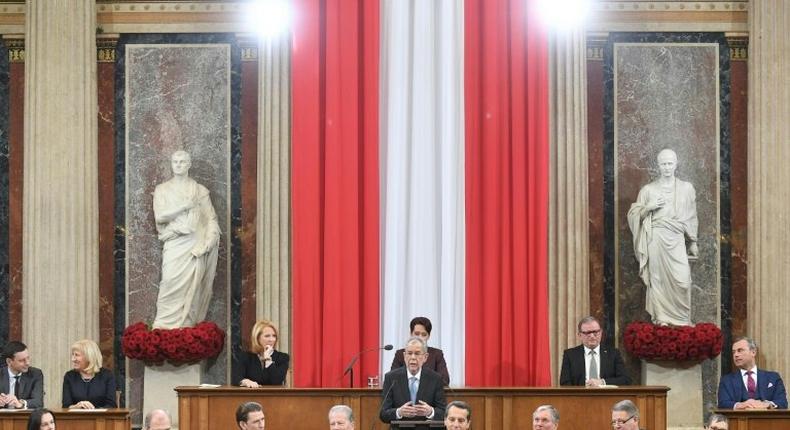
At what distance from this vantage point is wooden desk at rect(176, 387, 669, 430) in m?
10.3

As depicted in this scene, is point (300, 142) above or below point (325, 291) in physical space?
above

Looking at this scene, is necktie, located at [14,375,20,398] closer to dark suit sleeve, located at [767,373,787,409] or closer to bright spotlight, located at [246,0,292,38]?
bright spotlight, located at [246,0,292,38]

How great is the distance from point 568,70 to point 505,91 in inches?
23.2

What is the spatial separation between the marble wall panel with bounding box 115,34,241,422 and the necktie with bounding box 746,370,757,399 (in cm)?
421

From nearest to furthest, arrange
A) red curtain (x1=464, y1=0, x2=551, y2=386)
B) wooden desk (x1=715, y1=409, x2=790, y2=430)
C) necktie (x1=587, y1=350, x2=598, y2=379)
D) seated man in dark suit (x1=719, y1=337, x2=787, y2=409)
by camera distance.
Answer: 1. wooden desk (x1=715, y1=409, x2=790, y2=430)
2. seated man in dark suit (x1=719, y1=337, x2=787, y2=409)
3. necktie (x1=587, y1=350, x2=598, y2=379)
4. red curtain (x1=464, y1=0, x2=551, y2=386)

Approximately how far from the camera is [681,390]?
1218 centimetres

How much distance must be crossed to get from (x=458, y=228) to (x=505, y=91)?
1156mm

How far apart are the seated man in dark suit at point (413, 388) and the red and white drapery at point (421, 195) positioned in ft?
6.05

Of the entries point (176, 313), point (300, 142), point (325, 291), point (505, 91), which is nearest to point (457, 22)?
point (505, 91)

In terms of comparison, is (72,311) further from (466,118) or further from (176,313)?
(466,118)

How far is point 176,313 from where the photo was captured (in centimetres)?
1215

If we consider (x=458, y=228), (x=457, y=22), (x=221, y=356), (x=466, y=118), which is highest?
(x=457, y=22)

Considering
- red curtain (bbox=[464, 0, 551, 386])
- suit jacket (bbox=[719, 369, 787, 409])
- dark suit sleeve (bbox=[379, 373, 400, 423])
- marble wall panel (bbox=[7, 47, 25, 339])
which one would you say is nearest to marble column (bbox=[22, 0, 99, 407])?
marble wall panel (bbox=[7, 47, 25, 339])

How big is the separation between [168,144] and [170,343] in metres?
1.75
